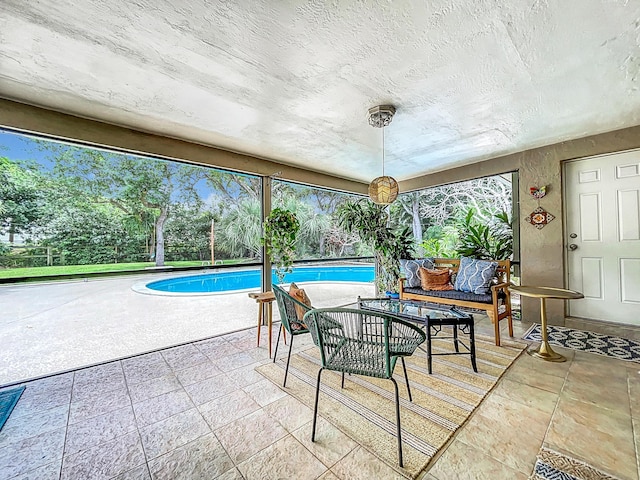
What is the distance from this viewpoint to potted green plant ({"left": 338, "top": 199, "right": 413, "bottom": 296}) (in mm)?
4863

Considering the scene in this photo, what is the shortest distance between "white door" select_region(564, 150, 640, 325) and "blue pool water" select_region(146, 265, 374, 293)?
5584mm

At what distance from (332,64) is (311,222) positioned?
7493mm

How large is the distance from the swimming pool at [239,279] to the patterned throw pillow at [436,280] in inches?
161

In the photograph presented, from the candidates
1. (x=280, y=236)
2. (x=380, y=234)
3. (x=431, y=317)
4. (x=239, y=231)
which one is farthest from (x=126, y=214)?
(x=431, y=317)

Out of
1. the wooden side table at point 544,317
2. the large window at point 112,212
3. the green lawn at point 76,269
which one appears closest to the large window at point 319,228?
the large window at point 112,212

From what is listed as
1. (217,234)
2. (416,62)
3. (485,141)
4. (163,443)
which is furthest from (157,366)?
(217,234)

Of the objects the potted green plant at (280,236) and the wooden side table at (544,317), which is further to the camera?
the potted green plant at (280,236)

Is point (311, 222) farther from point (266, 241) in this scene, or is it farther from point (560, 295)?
point (560, 295)

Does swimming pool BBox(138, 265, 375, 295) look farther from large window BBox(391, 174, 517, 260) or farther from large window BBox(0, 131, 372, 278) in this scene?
large window BBox(391, 174, 517, 260)

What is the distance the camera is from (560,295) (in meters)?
2.49

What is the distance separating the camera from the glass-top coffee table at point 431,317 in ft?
7.62

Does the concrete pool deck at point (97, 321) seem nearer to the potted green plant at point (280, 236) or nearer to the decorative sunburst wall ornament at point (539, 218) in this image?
the potted green plant at point (280, 236)

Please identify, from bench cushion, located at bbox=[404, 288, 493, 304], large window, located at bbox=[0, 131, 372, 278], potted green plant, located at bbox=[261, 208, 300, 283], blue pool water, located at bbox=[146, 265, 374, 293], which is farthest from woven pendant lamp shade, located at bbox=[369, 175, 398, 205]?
blue pool water, located at bbox=[146, 265, 374, 293]

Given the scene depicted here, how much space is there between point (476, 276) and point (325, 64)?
3.08 meters
